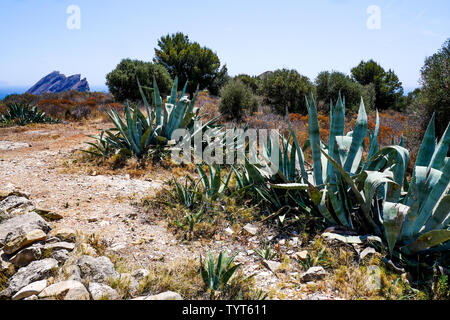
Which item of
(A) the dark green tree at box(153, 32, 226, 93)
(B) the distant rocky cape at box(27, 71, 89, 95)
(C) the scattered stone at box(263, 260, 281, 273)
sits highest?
(B) the distant rocky cape at box(27, 71, 89, 95)

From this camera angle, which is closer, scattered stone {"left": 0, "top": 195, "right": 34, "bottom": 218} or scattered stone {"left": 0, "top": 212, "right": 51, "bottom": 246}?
scattered stone {"left": 0, "top": 212, "right": 51, "bottom": 246}

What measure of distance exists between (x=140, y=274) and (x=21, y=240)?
3.41 ft

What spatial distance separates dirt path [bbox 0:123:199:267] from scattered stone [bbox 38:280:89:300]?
2.14 feet

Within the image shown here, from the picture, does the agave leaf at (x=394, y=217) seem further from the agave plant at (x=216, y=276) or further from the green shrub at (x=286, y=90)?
the green shrub at (x=286, y=90)

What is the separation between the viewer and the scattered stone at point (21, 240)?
2.29m

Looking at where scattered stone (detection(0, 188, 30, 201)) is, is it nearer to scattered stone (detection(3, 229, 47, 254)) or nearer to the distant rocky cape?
scattered stone (detection(3, 229, 47, 254))

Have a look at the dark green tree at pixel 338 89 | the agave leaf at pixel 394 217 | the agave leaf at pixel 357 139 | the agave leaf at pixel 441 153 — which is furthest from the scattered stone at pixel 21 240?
the dark green tree at pixel 338 89

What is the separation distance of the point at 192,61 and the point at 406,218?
60.6 ft

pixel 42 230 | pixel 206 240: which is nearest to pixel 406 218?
pixel 206 240

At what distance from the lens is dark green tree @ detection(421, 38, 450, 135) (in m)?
7.51

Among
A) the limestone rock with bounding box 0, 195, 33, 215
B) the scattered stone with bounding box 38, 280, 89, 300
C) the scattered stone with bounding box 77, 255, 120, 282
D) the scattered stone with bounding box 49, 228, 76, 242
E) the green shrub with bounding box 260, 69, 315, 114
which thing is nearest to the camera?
the scattered stone with bounding box 38, 280, 89, 300

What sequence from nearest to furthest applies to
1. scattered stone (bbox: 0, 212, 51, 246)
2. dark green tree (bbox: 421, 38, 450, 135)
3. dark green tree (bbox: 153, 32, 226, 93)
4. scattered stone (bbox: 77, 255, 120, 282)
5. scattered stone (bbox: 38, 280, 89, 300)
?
scattered stone (bbox: 38, 280, 89, 300) → scattered stone (bbox: 77, 255, 120, 282) → scattered stone (bbox: 0, 212, 51, 246) → dark green tree (bbox: 421, 38, 450, 135) → dark green tree (bbox: 153, 32, 226, 93)

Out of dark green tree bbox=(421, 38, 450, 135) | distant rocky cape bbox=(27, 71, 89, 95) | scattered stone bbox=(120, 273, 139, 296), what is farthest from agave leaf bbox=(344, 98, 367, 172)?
distant rocky cape bbox=(27, 71, 89, 95)

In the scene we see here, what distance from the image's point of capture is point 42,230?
2.55 m
